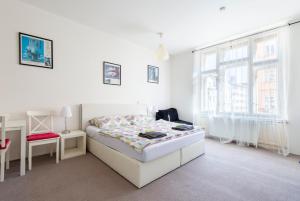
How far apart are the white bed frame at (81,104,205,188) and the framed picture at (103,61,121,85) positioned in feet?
2.26

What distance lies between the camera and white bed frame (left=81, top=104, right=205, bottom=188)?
192 cm

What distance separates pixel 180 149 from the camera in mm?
2512

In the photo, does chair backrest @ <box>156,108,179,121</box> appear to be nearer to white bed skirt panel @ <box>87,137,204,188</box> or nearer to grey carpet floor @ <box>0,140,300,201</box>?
white bed skirt panel @ <box>87,137,204,188</box>

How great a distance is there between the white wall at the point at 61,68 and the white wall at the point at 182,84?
1.66m

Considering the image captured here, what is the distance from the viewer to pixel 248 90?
361cm

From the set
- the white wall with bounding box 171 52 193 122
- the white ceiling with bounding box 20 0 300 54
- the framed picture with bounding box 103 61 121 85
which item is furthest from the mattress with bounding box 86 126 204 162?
the white ceiling with bounding box 20 0 300 54

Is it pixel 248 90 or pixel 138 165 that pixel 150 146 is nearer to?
pixel 138 165

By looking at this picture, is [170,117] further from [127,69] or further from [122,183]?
[122,183]

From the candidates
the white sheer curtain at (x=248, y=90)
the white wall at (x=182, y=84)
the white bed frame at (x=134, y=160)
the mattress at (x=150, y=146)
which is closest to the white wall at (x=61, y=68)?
the white bed frame at (x=134, y=160)

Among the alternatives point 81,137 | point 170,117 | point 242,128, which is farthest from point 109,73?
point 242,128

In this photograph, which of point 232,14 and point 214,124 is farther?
point 214,124

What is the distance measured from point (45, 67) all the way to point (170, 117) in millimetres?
3720

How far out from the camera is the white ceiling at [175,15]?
2.57 m

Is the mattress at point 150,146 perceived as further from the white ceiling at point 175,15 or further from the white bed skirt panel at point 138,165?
the white ceiling at point 175,15
